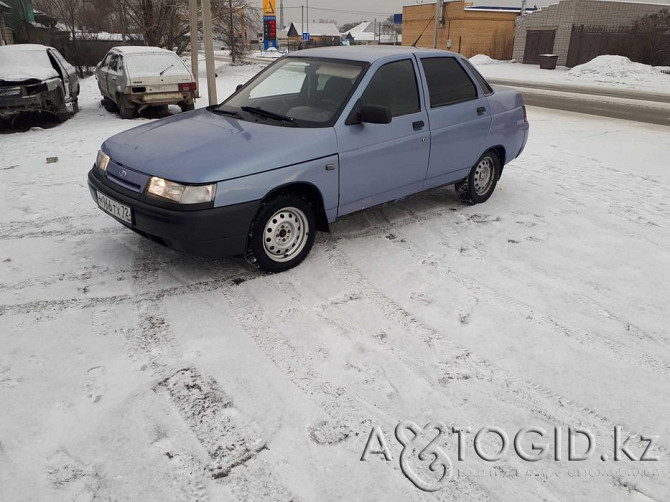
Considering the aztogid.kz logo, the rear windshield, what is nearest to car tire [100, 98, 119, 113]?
the rear windshield

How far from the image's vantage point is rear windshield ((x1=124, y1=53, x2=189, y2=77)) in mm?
11580

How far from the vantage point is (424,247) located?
15.9ft

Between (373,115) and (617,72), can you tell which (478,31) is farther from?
(373,115)

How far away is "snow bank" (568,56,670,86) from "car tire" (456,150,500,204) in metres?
22.7

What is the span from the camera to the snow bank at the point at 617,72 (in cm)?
2460

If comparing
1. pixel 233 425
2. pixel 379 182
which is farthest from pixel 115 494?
pixel 379 182

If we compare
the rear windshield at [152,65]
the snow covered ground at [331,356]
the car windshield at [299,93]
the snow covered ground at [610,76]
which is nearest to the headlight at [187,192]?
the snow covered ground at [331,356]

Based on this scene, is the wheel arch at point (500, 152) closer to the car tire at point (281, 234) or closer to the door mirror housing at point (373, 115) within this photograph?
the door mirror housing at point (373, 115)

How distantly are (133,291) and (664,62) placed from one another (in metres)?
34.3

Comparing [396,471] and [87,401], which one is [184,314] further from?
[396,471]

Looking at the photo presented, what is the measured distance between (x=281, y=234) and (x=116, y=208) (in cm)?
129

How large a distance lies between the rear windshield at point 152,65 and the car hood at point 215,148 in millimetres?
8124

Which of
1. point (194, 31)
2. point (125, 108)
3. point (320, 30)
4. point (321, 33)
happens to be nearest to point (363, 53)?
point (125, 108)

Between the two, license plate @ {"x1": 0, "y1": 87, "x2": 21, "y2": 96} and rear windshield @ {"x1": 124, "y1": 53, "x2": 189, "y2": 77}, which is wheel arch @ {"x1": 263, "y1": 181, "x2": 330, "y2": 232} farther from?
rear windshield @ {"x1": 124, "y1": 53, "x2": 189, "y2": 77}
